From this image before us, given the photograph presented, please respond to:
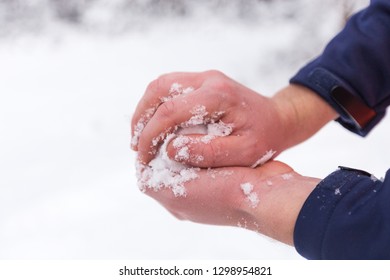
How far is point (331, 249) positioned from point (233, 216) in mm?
133

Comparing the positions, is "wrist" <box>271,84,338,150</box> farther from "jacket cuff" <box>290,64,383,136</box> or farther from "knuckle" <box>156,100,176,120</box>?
"knuckle" <box>156,100,176,120</box>

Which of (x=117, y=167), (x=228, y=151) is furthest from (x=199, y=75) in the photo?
(x=117, y=167)

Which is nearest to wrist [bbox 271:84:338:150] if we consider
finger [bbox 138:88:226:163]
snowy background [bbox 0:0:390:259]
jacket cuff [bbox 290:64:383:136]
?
jacket cuff [bbox 290:64:383:136]

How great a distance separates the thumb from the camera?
1.92 ft

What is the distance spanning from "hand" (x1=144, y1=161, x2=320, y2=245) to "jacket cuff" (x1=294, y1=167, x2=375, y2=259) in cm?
2

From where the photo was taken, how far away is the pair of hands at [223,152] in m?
0.57

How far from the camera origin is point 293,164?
1089mm

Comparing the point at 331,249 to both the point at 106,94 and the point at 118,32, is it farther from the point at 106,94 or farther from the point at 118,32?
the point at 118,32

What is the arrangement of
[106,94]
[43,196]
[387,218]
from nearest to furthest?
1. [387,218]
2. [43,196]
3. [106,94]

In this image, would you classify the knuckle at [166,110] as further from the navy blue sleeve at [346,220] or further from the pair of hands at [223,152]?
the navy blue sleeve at [346,220]

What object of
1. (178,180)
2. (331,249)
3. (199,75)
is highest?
(199,75)

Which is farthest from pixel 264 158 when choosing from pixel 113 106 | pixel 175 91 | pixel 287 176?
pixel 113 106

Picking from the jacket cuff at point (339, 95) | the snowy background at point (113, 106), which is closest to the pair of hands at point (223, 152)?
the jacket cuff at point (339, 95)

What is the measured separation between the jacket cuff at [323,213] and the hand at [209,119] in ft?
0.36
